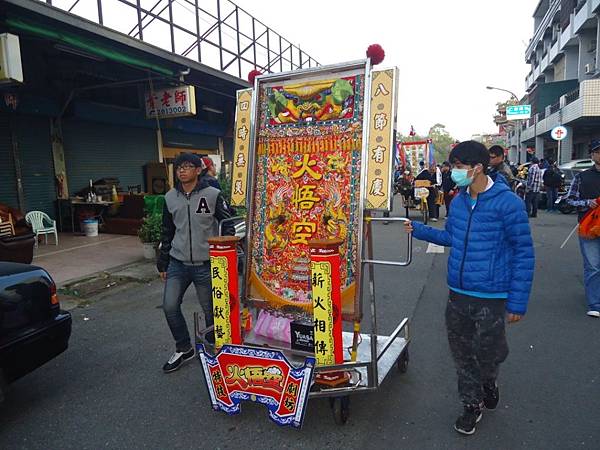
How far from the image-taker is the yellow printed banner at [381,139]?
2816 mm

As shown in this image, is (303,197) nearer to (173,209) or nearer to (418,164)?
→ (173,209)

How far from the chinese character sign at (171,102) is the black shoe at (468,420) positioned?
878 centimetres

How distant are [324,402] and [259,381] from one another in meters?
0.65

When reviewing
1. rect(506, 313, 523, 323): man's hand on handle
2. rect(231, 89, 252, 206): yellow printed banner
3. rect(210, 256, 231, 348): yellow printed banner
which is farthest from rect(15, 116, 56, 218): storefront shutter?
rect(506, 313, 523, 323): man's hand on handle

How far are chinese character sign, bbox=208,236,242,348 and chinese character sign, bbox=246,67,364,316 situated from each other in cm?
39

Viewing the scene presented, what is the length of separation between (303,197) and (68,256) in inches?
264

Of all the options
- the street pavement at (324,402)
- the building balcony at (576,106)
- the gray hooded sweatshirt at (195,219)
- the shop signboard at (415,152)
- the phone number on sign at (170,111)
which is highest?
the building balcony at (576,106)

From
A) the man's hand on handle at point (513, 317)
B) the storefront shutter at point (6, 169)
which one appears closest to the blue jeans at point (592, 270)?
the man's hand on handle at point (513, 317)

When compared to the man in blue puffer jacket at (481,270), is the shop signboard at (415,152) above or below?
above

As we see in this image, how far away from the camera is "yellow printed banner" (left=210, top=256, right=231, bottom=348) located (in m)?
2.85

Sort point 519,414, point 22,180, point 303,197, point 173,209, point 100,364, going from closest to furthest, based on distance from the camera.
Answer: point 519,414 < point 303,197 < point 173,209 < point 100,364 < point 22,180

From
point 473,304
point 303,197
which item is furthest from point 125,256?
point 473,304

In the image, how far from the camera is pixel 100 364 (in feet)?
12.7

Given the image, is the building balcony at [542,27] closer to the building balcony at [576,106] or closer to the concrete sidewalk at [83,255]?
the building balcony at [576,106]
